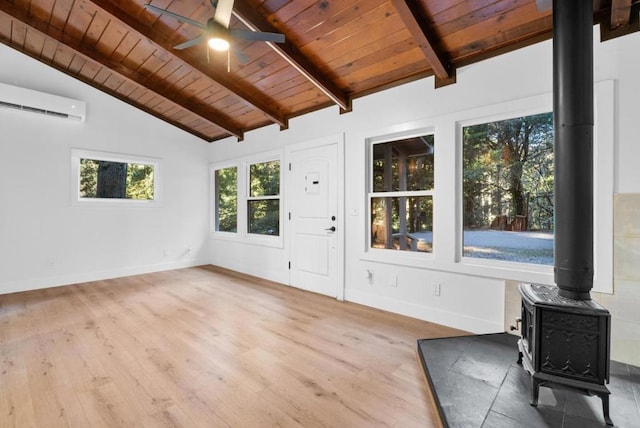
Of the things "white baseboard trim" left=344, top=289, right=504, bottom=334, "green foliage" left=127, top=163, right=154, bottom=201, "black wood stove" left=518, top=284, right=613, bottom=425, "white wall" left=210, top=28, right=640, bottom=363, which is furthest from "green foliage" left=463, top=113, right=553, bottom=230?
"green foliage" left=127, top=163, right=154, bottom=201

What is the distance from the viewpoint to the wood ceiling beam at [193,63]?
2.90 meters

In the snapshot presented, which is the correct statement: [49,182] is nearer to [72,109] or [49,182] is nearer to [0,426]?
[72,109]

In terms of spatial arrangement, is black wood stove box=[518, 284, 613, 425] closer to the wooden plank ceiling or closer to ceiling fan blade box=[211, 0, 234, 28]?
the wooden plank ceiling

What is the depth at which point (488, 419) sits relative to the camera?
149cm

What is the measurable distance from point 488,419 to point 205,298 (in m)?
3.19

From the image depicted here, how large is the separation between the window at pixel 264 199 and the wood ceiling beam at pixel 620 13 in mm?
3785

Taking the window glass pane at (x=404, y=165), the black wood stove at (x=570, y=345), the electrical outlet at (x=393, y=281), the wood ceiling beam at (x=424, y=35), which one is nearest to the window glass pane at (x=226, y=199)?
the window glass pane at (x=404, y=165)

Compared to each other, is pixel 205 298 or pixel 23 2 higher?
pixel 23 2

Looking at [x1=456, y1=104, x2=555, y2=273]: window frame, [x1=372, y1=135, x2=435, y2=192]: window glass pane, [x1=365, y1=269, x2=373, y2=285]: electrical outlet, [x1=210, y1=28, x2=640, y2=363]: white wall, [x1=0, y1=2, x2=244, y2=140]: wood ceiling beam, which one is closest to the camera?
[x1=210, y1=28, x2=640, y2=363]: white wall

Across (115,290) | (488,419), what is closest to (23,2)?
(115,290)

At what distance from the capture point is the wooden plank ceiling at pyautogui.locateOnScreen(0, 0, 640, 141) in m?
2.29

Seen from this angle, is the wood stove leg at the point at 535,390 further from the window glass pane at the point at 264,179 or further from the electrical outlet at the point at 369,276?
the window glass pane at the point at 264,179

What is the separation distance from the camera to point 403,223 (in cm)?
324

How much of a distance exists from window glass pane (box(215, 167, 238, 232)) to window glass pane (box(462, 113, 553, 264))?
397 centimetres
